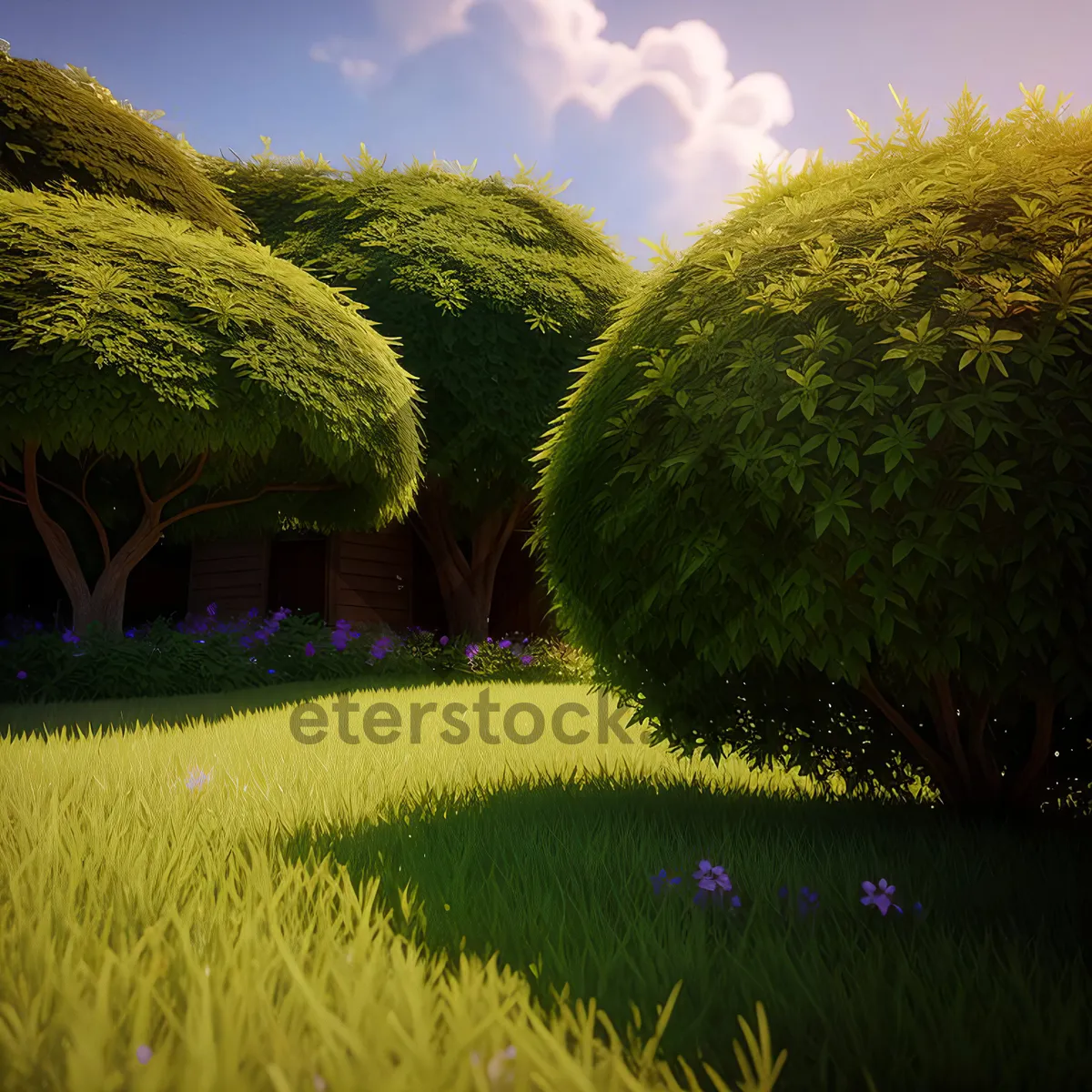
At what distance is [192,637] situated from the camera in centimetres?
1191

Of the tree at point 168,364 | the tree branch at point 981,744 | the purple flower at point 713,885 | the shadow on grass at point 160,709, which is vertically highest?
the tree at point 168,364

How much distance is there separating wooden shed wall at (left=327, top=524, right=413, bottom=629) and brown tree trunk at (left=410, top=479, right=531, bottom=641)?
136 cm

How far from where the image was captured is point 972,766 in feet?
13.4

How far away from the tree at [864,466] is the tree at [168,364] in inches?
267

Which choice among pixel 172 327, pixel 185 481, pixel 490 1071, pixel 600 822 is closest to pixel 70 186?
pixel 172 327

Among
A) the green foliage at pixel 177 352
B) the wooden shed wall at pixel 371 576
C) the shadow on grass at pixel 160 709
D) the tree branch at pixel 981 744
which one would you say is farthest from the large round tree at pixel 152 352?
the tree branch at pixel 981 744

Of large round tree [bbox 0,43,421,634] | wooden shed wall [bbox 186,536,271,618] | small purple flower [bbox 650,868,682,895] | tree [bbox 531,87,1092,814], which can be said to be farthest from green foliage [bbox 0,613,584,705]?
small purple flower [bbox 650,868,682,895]

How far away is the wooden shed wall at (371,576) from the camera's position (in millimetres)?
16562

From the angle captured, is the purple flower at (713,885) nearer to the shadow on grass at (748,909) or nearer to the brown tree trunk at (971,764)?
the shadow on grass at (748,909)

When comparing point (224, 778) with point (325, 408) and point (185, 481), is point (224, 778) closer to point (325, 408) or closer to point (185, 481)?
point (325, 408)

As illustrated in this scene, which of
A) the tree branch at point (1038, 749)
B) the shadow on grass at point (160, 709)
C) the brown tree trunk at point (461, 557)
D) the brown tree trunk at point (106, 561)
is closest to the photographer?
the tree branch at point (1038, 749)

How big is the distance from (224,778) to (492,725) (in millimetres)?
3686

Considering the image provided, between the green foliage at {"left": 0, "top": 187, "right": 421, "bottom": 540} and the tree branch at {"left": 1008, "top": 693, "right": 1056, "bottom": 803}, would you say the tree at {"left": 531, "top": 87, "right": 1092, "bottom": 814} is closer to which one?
the tree branch at {"left": 1008, "top": 693, "right": 1056, "bottom": 803}

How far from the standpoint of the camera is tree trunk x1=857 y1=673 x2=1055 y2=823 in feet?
12.2
